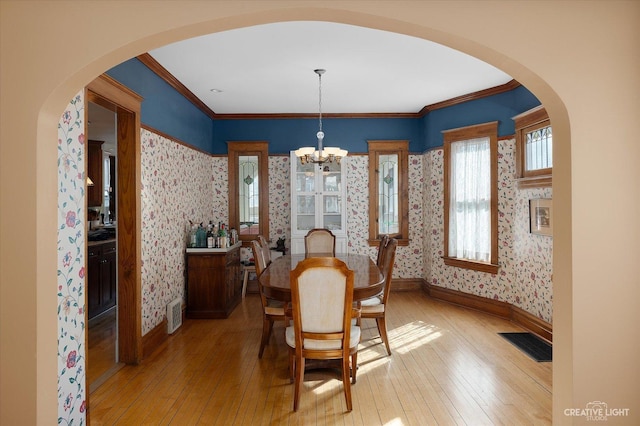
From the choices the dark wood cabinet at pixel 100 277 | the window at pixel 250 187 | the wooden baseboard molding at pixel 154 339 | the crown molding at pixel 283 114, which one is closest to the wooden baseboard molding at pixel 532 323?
the crown molding at pixel 283 114

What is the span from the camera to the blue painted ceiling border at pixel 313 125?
4.54m

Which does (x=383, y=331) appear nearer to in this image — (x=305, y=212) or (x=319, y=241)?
(x=319, y=241)

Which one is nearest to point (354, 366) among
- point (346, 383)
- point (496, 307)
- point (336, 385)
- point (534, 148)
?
point (336, 385)

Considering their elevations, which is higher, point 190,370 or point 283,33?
point 283,33

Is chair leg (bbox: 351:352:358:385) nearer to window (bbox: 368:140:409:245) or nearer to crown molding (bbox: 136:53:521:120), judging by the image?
crown molding (bbox: 136:53:521:120)

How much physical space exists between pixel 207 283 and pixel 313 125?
3016mm

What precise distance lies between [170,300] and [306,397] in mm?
2229

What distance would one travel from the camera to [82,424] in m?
2.55

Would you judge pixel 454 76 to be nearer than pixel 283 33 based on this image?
No

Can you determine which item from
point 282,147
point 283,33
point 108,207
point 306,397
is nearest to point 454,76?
point 283,33

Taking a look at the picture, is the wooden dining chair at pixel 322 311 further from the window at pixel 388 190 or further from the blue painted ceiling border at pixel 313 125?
the window at pixel 388 190

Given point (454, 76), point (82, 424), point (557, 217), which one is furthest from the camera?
point (454, 76)

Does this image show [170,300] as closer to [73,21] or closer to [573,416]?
[73,21]

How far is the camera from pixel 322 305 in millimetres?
2732
